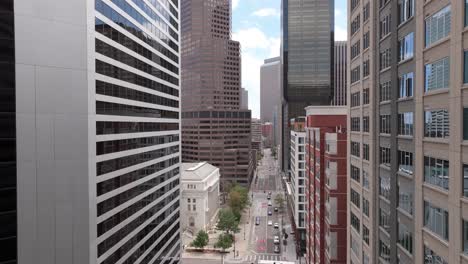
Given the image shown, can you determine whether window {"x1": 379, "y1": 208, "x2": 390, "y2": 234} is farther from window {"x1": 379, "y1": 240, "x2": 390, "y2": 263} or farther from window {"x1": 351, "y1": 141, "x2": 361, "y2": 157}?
window {"x1": 351, "y1": 141, "x2": 361, "y2": 157}

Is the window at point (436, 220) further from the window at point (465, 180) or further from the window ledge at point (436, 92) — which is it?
the window ledge at point (436, 92)

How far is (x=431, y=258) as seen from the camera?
63.8 feet

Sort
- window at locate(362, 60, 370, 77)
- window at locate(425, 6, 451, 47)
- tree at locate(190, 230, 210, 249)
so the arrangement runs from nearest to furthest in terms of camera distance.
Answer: window at locate(425, 6, 451, 47)
window at locate(362, 60, 370, 77)
tree at locate(190, 230, 210, 249)

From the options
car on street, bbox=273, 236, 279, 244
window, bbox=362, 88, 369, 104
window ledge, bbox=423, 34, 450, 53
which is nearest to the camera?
window ledge, bbox=423, 34, 450, 53

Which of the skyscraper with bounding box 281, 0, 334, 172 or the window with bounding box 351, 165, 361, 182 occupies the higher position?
the skyscraper with bounding box 281, 0, 334, 172

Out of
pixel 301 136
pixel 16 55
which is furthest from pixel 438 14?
pixel 301 136

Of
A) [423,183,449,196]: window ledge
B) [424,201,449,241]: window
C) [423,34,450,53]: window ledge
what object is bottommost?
[424,201,449,241]: window

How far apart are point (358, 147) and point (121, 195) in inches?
1015

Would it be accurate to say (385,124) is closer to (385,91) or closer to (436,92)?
(385,91)

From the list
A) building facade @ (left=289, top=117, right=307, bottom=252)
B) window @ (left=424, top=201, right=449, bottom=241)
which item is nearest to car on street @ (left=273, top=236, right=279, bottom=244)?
building facade @ (left=289, top=117, right=307, bottom=252)

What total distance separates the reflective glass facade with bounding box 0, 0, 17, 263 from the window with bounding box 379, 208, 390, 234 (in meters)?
29.0

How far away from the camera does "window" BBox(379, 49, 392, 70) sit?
26.6 meters

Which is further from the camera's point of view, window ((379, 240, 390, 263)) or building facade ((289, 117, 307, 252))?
building facade ((289, 117, 307, 252))

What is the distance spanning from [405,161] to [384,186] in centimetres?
500
